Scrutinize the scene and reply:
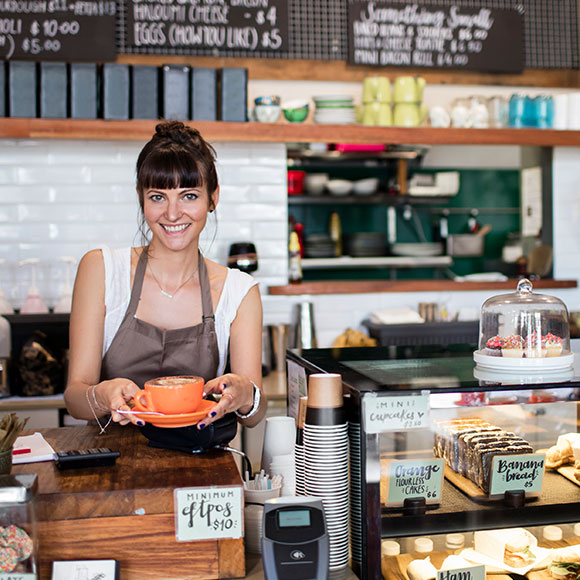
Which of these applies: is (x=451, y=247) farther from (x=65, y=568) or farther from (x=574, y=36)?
(x=65, y=568)

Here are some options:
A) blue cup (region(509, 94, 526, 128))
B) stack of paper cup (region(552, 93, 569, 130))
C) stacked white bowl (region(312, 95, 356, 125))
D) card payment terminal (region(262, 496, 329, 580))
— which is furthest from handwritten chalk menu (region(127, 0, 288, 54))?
card payment terminal (region(262, 496, 329, 580))

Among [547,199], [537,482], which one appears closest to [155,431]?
[537,482]

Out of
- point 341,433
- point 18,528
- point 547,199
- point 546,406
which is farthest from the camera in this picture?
point 547,199

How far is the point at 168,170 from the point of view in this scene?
181 centimetres

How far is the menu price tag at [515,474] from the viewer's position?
1.46 m

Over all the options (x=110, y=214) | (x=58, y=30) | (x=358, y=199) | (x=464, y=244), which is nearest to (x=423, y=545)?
(x=110, y=214)

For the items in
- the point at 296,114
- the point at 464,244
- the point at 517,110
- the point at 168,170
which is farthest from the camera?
the point at 464,244

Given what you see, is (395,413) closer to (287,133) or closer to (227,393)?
(227,393)

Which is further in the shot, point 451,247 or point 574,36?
point 451,247

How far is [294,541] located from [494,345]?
755 millimetres

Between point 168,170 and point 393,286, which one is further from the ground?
point 168,170

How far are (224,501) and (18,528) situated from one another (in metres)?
0.30

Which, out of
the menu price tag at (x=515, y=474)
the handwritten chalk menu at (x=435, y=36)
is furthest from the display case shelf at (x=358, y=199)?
the menu price tag at (x=515, y=474)

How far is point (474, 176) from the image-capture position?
21.7 ft
